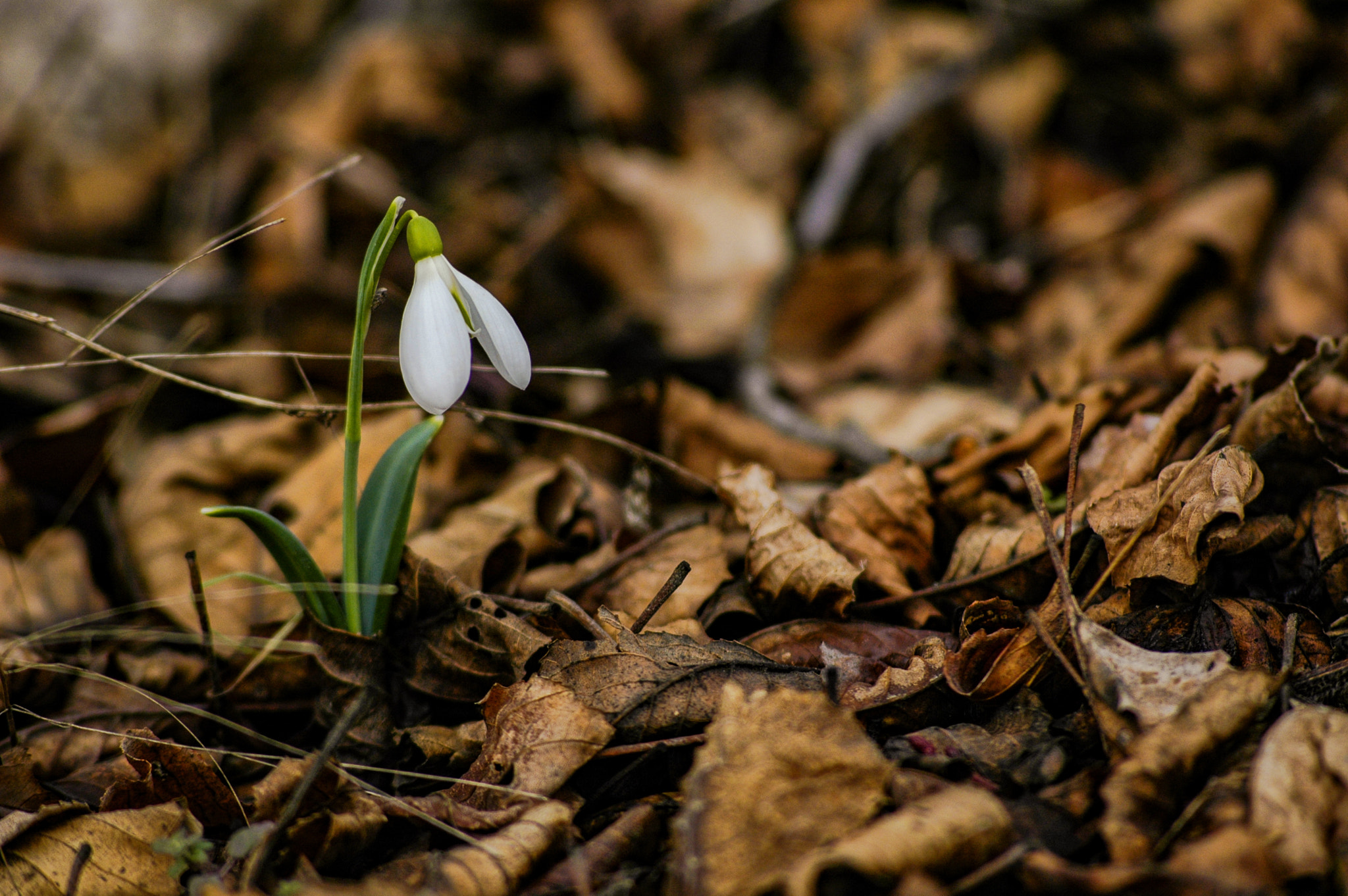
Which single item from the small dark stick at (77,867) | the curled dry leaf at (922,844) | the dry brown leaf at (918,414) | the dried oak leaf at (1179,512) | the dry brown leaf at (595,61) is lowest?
the dry brown leaf at (918,414)

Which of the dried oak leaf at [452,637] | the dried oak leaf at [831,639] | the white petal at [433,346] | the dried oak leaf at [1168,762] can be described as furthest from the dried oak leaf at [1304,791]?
the white petal at [433,346]

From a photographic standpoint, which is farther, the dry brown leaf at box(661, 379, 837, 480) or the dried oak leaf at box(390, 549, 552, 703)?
the dry brown leaf at box(661, 379, 837, 480)

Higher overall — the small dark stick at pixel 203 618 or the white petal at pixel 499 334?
the white petal at pixel 499 334

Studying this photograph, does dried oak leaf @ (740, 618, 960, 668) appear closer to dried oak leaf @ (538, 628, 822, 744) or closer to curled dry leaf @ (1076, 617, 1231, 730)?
dried oak leaf @ (538, 628, 822, 744)

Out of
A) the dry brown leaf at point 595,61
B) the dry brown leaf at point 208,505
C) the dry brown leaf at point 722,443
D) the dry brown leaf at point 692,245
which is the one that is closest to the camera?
the dry brown leaf at point 208,505

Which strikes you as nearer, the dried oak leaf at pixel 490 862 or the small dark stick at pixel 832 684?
the dried oak leaf at pixel 490 862

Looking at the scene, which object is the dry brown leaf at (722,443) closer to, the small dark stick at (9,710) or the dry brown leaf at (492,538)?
the dry brown leaf at (492,538)

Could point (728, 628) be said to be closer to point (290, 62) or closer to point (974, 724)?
point (974, 724)

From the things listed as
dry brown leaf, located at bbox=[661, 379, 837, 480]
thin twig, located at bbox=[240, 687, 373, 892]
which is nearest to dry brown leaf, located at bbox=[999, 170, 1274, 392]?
dry brown leaf, located at bbox=[661, 379, 837, 480]
